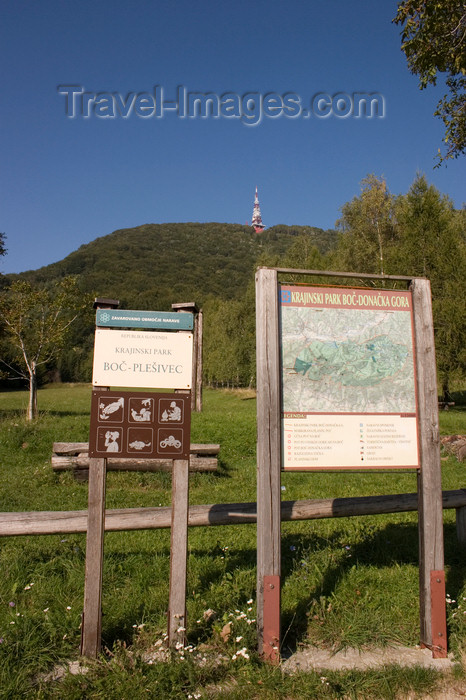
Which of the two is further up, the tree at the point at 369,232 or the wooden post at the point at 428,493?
the tree at the point at 369,232

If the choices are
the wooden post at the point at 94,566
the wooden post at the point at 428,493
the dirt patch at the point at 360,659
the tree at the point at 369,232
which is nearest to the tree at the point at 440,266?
the tree at the point at 369,232

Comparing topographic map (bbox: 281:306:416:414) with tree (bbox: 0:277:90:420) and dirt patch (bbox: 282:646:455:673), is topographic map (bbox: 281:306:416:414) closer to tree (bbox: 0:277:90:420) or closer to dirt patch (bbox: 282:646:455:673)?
dirt patch (bbox: 282:646:455:673)

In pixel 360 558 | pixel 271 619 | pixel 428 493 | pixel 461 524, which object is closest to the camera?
pixel 271 619

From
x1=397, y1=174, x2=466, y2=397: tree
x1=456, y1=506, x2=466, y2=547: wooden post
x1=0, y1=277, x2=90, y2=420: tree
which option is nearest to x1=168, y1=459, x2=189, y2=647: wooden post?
x1=456, y1=506, x2=466, y2=547: wooden post

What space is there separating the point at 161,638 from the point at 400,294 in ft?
10.0

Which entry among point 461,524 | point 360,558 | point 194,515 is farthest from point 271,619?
point 461,524

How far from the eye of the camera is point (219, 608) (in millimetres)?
3988

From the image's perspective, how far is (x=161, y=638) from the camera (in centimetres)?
356

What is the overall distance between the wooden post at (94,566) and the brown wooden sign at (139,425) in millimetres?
188

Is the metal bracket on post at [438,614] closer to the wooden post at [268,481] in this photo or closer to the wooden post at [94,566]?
the wooden post at [268,481]

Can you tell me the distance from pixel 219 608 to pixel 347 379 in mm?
2043

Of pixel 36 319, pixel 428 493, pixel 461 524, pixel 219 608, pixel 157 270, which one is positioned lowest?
pixel 219 608

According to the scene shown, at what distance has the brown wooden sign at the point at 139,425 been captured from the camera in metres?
3.62

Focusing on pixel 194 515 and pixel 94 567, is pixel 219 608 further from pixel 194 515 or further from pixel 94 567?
pixel 94 567
